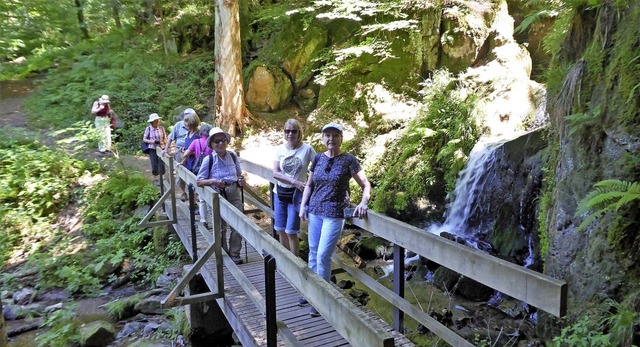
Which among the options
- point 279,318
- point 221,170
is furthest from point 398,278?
point 221,170

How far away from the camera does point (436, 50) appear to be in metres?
12.8

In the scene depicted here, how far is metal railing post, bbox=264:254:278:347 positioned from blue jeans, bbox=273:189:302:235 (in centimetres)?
157

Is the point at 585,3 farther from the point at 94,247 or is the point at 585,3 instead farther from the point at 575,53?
the point at 94,247

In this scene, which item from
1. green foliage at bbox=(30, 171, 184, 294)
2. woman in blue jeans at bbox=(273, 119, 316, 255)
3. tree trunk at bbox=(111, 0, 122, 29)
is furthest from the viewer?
tree trunk at bbox=(111, 0, 122, 29)

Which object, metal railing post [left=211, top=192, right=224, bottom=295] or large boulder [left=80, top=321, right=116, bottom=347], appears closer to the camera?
metal railing post [left=211, top=192, right=224, bottom=295]

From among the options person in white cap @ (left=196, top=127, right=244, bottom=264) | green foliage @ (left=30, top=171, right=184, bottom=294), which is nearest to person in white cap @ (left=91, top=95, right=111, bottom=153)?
green foliage @ (left=30, top=171, right=184, bottom=294)

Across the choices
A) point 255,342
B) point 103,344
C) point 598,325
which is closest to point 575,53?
point 598,325

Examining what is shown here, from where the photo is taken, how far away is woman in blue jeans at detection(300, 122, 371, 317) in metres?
4.20

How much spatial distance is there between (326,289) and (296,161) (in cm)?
242

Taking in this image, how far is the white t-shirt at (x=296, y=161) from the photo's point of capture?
4832mm

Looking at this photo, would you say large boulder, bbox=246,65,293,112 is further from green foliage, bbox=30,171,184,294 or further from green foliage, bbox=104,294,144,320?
green foliage, bbox=104,294,144,320

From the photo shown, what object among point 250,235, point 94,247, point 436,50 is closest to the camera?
point 250,235

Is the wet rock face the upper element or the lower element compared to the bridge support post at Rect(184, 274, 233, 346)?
upper

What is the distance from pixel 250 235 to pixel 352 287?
3.81 m
